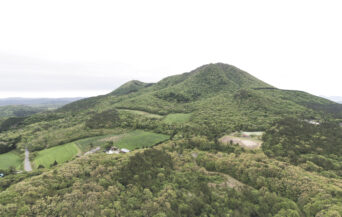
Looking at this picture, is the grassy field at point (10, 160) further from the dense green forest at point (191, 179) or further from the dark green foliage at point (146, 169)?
the dark green foliage at point (146, 169)

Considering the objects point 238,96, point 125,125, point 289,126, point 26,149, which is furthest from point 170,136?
point 238,96

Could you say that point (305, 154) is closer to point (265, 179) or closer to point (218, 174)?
point (265, 179)

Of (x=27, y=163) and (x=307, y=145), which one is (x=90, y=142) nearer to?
(x=27, y=163)

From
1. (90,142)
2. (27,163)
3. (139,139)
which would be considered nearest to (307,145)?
(139,139)

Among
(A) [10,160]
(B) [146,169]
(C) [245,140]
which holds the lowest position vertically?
(A) [10,160]

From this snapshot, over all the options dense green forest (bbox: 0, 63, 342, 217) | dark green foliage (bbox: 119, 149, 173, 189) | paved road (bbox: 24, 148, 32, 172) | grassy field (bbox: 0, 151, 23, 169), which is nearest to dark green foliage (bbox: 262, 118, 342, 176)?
dense green forest (bbox: 0, 63, 342, 217)

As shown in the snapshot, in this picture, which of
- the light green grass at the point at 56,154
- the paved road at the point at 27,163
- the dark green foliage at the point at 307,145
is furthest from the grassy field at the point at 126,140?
the dark green foliage at the point at 307,145

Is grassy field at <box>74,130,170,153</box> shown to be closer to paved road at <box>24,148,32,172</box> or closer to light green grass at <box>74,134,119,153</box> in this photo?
light green grass at <box>74,134,119,153</box>
